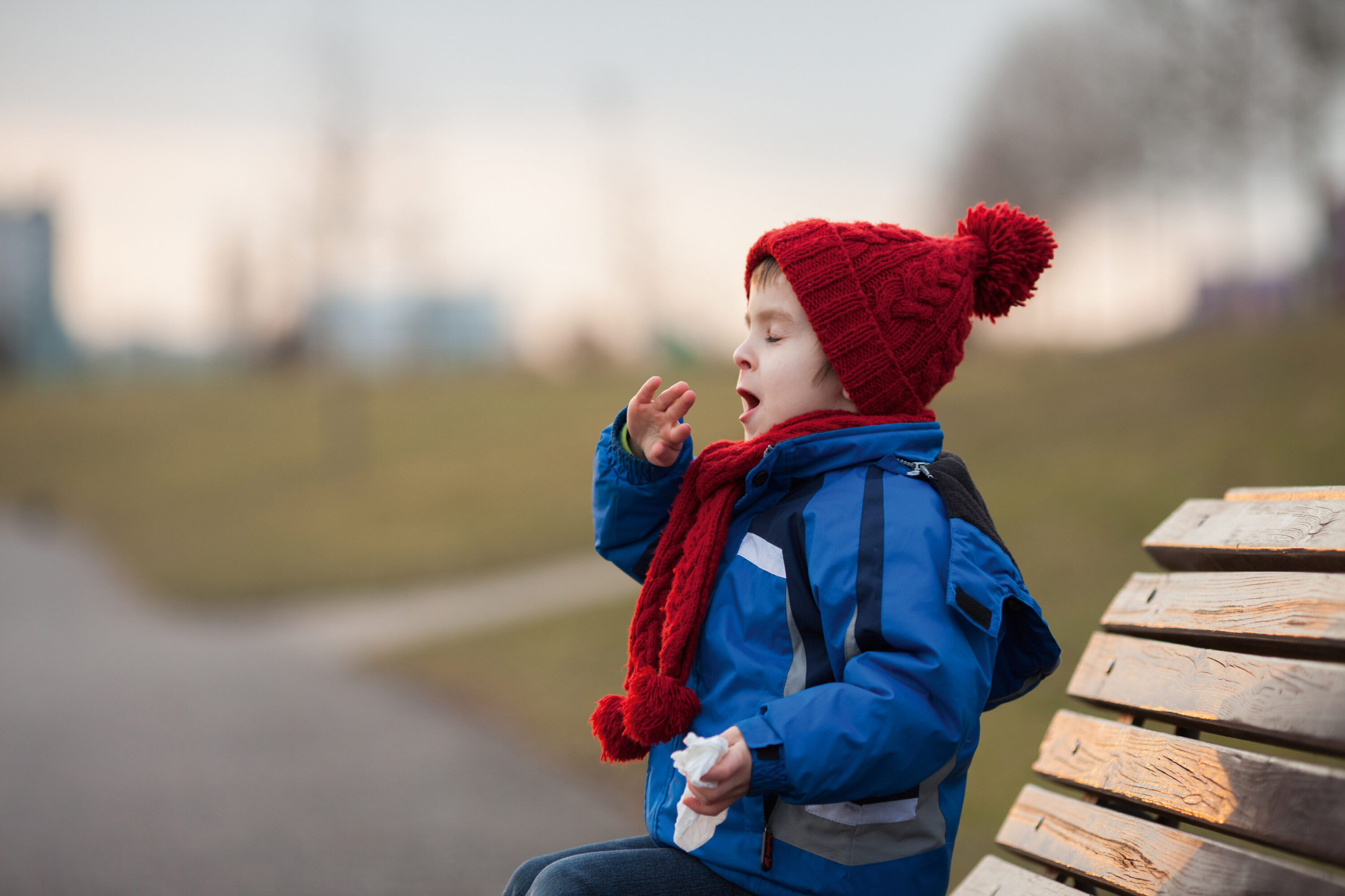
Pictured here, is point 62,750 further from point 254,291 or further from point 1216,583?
point 254,291

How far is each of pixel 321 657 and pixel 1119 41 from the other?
16.0 metres

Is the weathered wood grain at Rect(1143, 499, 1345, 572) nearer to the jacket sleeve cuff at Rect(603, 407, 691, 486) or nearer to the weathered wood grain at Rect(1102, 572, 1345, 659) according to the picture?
the weathered wood grain at Rect(1102, 572, 1345, 659)

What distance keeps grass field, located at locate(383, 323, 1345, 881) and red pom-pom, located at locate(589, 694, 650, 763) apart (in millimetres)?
2687

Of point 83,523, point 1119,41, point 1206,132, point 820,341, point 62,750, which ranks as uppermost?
point 1119,41

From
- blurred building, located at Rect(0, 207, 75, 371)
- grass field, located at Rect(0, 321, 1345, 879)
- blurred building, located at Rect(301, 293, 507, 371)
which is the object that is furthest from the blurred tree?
blurred building, located at Rect(0, 207, 75, 371)

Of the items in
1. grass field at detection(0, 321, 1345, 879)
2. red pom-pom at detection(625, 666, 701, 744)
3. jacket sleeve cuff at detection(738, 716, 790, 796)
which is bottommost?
grass field at detection(0, 321, 1345, 879)

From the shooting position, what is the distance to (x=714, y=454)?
2070 mm

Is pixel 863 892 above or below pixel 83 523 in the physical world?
above

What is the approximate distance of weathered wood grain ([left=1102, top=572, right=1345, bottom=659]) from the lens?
1.74 metres

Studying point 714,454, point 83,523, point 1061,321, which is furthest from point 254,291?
point 714,454

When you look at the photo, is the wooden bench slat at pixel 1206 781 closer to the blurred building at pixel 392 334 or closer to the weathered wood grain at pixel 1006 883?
the weathered wood grain at pixel 1006 883

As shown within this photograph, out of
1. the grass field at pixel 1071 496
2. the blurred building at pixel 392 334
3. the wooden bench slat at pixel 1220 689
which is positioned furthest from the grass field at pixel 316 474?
the wooden bench slat at pixel 1220 689

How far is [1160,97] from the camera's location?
16406 millimetres

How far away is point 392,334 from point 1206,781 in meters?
40.5
